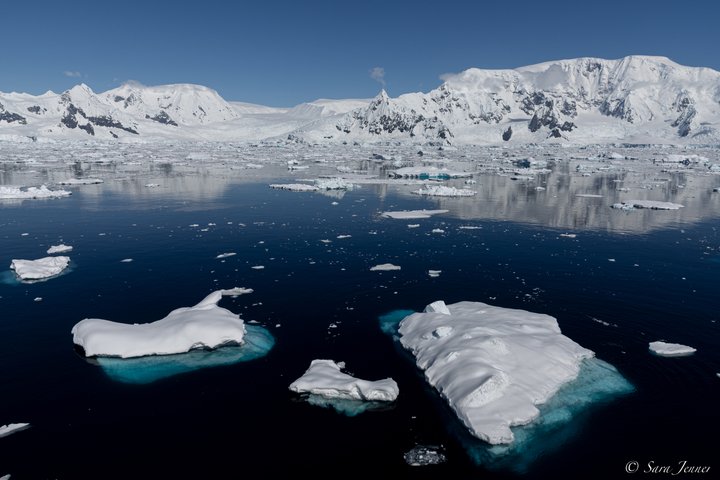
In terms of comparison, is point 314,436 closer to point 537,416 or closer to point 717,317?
point 537,416

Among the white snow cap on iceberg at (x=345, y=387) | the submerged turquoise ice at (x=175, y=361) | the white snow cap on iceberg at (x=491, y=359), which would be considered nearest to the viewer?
the white snow cap on iceberg at (x=491, y=359)

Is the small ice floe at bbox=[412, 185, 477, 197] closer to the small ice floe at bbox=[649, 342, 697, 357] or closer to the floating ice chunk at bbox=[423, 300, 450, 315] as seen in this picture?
the floating ice chunk at bbox=[423, 300, 450, 315]

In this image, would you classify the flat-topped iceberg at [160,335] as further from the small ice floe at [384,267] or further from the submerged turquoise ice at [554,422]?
the small ice floe at [384,267]

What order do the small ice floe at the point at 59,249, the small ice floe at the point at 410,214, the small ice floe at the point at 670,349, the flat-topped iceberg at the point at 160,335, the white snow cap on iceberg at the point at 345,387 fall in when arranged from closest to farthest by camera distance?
1. the white snow cap on iceberg at the point at 345,387
2. the flat-topped iceberg at the point at 160,335
3. the small ice floe at the point at 670,349
4. the small ice floe at the point at 59,249
5. the small ice floe at the point at 410,214

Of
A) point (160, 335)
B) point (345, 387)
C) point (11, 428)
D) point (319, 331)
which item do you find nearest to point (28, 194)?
point (160, 335)

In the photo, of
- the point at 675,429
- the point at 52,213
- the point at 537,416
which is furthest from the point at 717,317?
the point at 52,213

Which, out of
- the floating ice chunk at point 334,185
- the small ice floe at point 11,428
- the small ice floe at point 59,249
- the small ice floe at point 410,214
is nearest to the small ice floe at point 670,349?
the small ice floe at point 11,428
